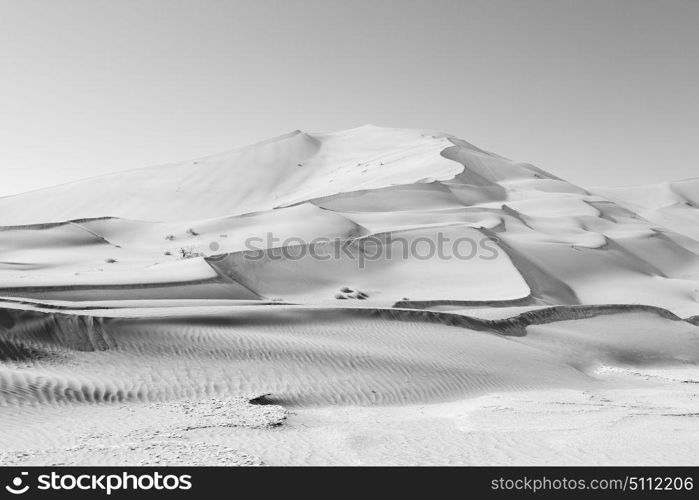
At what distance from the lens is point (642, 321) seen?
62.8 feet

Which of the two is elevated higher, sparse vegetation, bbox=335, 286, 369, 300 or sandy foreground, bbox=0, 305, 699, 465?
sandy foreground, bbox=0, 305, 699, 465

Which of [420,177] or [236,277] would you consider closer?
[236,277]

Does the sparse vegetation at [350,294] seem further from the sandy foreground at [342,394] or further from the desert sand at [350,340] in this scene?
the sandy foreground at [342,394]

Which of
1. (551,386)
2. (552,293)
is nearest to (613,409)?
(551,386)

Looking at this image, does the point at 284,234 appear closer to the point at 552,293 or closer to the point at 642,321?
the point at 552,293

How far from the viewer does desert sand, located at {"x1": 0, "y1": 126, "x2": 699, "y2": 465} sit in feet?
26.9

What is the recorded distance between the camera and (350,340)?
14.4 metres

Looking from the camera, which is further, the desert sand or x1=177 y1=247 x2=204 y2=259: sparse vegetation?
x1=177 y1=247 x2=204 y2=259: sparse vegetation
